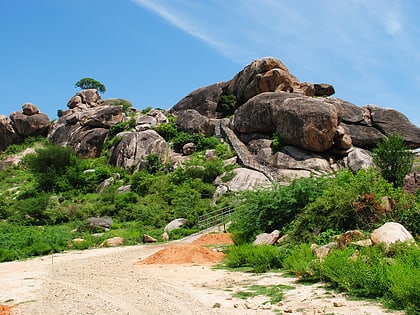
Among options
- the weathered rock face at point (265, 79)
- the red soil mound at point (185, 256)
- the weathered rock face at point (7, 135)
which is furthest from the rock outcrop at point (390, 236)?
the weathered rock face at point (7, 135)

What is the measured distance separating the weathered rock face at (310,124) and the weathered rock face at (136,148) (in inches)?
475

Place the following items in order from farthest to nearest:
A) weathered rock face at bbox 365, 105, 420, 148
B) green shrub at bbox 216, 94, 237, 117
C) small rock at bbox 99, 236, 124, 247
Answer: green shrub at bbox 216, 94, 237, 117 < weathered rock face at bbox 365, 105, 420, 148 < small rock at bbox 99, 236, 124, 247

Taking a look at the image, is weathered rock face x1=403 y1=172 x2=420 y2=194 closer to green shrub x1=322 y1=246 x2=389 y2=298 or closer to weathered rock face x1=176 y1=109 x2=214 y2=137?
green shrub x1=322 y1=246 x2=389 y2=298

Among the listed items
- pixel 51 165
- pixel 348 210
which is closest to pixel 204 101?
pixel 51 165

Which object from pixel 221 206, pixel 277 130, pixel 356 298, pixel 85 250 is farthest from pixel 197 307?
pixel 277 130

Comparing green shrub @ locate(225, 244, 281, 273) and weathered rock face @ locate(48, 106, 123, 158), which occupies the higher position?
weathered rock face @ locate(48, 106, 123, 158)

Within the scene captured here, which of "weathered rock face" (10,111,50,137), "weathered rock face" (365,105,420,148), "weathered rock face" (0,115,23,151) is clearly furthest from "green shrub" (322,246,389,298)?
"weathered rock face" (0,115,23,151)

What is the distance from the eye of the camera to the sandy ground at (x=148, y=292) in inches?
296

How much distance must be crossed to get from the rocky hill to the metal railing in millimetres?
6698

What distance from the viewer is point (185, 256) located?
1506 centimetres

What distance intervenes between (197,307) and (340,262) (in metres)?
2.85

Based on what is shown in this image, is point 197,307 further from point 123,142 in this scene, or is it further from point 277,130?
point 123,142

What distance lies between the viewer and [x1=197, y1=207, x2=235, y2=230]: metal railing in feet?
82.5

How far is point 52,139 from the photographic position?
178 ft
